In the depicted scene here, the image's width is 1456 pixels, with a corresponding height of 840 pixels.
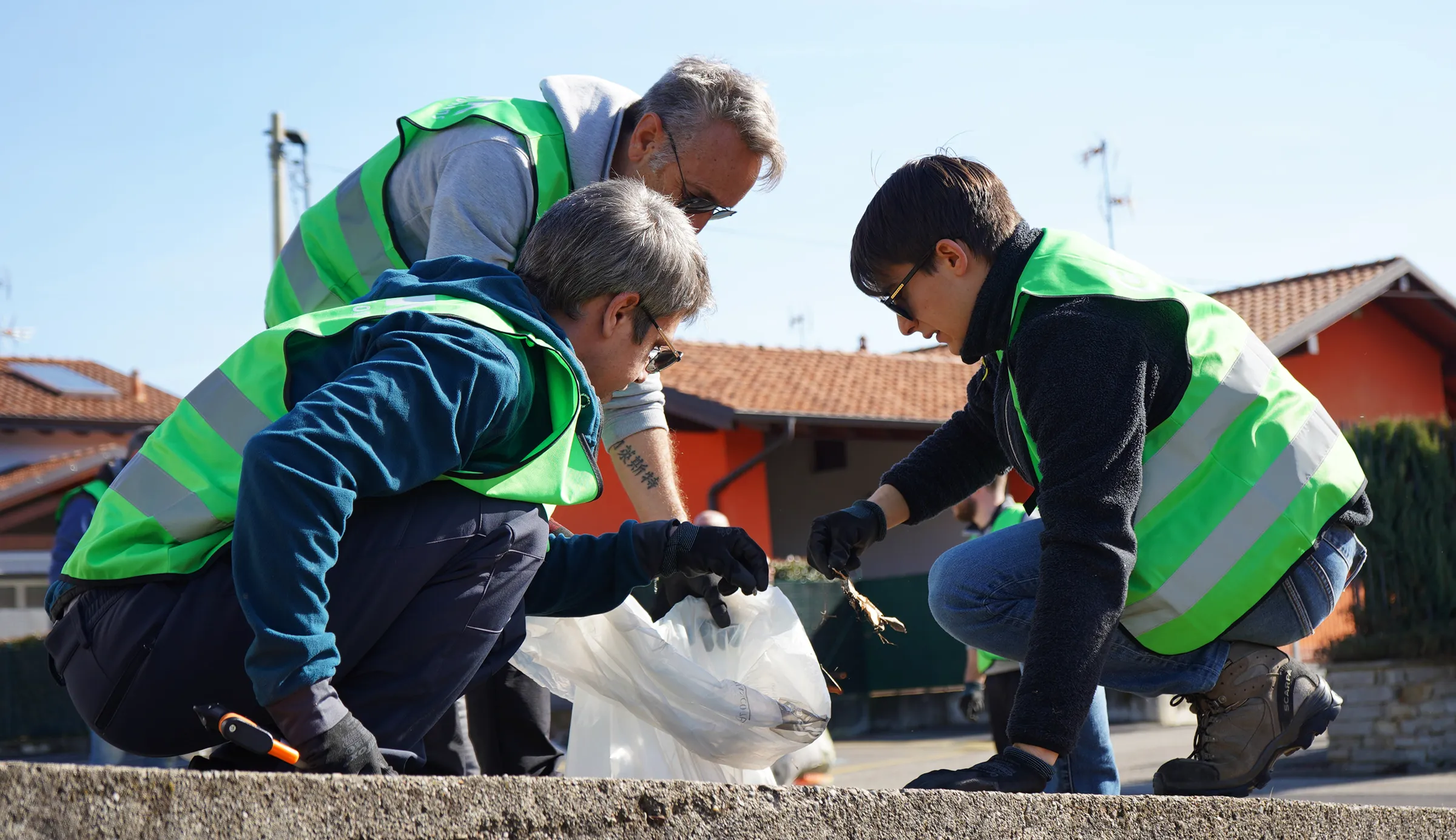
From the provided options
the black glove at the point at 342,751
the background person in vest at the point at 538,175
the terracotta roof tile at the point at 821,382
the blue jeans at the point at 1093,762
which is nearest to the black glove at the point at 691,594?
the background person in vest at the point at 538,175

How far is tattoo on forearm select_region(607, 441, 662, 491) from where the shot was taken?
11.6 ft

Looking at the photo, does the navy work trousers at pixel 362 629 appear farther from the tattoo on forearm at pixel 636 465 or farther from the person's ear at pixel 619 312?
the tattoo on forearm at pixel 636 465

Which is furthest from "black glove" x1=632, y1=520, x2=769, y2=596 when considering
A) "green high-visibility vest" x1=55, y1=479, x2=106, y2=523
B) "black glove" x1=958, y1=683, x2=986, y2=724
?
"black glove" x1=958, y1=683, x2=986, y2=724

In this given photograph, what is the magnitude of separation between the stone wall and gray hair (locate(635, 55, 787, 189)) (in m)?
5.70

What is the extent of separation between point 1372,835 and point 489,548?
1.70 metres

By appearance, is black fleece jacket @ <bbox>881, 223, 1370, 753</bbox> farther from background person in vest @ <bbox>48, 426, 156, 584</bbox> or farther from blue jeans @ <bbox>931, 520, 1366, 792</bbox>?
background person in vest @ <bbox>48, 426, 156, 584</bbox>

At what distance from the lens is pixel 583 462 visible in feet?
7.48

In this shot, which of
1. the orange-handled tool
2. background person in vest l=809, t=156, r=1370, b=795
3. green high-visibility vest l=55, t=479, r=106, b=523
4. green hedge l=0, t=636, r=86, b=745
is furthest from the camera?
green hedge l=0, t=636, r=86, b=745

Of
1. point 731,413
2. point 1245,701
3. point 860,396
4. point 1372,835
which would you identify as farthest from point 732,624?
point 860,396

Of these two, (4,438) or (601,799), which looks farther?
(4,438)

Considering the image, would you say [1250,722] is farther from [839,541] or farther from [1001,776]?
[839,541]

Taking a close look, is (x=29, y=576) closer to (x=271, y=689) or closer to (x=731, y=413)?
(x=731, y=413)

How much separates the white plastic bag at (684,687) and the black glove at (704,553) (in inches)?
25.3

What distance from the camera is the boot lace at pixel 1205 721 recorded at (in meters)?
2.71
